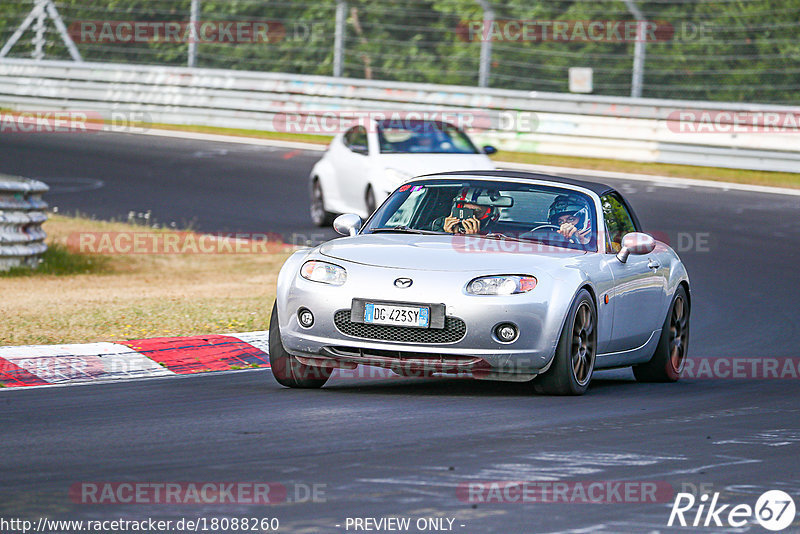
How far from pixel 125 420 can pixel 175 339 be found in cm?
302

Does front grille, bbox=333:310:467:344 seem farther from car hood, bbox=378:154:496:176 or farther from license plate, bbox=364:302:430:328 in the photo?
car hood, bbox=378:154:496:176

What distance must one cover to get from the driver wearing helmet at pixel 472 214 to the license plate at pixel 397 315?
3.82 feet

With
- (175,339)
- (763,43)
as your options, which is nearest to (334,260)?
(175,339)

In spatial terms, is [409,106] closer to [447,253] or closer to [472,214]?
[472,214]

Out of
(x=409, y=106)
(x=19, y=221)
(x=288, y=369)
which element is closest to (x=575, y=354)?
(x=288, y=369)

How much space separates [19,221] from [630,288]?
804 centimetres

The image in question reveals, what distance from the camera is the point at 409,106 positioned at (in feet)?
90.0

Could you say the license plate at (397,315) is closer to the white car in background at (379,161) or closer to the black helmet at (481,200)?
the black helmet at (481,200)

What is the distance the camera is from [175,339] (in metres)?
10.3

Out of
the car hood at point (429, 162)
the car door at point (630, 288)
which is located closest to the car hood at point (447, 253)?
the car door at point (630, 288)

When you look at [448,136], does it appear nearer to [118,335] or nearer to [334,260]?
[118,335]

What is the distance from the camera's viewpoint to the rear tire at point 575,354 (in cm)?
813

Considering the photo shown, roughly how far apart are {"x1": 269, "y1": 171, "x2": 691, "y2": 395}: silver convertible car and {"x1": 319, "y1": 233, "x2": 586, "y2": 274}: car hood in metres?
0.01

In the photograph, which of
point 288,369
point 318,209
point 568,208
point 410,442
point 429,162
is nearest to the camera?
point 410,442
